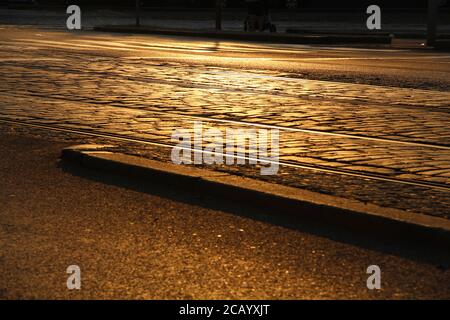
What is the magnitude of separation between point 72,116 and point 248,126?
2.12 metres

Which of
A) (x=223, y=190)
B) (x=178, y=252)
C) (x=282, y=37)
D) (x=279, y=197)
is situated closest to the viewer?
(x=178, y=252)

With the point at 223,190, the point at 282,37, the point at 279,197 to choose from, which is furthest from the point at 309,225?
the point at 282,37

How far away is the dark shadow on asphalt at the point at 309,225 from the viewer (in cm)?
661

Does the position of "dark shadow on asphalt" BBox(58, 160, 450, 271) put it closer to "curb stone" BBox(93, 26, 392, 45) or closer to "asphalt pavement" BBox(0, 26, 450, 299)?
"asphalt pavement" BBox(0, 26, 450, 299)

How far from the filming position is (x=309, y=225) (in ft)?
23.7

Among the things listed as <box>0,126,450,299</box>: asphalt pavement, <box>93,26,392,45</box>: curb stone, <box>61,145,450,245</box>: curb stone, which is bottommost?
<box>0,126,450,299</box>: asphalt pavement

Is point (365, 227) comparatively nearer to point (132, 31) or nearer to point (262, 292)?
point (262, 292)

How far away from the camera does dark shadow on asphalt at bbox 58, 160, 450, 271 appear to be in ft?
21.7

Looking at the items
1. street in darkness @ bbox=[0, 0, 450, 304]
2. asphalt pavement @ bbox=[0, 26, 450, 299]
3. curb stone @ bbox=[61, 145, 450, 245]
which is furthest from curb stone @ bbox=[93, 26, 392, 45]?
curb stone @ bbox=[61, 145, 450, 245]

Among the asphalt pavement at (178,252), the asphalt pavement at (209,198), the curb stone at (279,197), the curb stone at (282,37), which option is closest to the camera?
the asphalt pavement at (178,252)

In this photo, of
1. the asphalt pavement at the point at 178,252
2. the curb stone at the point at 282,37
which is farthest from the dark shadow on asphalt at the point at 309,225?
the curb stone at the point at 282,37

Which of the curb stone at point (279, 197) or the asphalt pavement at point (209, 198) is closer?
the asphalt pavement at point (209, 198)

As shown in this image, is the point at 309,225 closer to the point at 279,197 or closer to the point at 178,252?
the point at 279,197

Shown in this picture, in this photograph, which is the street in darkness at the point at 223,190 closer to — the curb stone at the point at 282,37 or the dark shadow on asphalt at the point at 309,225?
the dark shadow on asphalt at the point at 309,225
